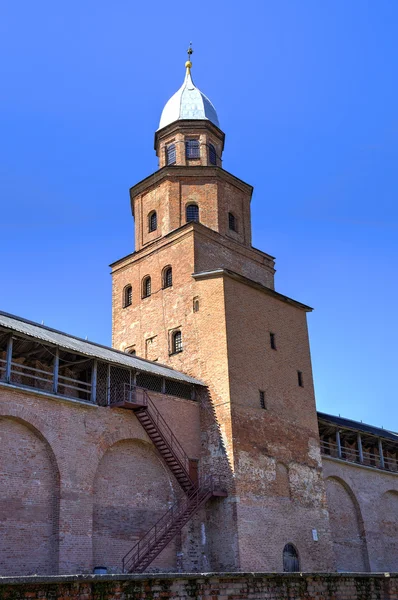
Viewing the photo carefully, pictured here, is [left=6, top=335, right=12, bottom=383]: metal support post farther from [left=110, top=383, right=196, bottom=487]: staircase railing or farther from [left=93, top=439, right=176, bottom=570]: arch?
[left=93, top=439, right=176, bottom=570]: arch

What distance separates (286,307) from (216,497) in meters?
9.10

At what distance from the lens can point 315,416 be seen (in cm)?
2748

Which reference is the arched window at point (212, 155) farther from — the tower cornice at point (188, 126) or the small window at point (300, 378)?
the small window at point (300, 378)

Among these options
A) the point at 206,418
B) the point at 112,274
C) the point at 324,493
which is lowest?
the point at 324,493

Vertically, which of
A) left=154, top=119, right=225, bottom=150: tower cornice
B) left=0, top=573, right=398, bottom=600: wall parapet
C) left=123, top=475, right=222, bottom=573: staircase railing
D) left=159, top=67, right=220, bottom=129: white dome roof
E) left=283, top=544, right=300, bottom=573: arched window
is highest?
left=159, top=67, right=220, bottom=129: white dome roof

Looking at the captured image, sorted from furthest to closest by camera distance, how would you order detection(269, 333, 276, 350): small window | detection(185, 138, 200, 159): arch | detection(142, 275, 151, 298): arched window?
1. detection(185, 138, 200, 159): arch
2. detection(142, 275, 151, 298): arched window
3. detection(269, 333, 276, 350): small window

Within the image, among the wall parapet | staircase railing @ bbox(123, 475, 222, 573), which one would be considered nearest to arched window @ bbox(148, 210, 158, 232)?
staircase railing @ bbox(123, 475, 222, 573)

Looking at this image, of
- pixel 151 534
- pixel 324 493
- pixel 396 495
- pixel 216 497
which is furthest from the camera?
pixel 396 495

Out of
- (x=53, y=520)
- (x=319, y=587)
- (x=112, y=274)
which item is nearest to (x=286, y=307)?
(x=112, y=274)

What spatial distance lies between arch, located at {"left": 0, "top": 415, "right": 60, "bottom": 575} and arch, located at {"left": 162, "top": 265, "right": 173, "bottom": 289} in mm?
11128

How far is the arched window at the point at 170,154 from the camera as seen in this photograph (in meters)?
31.8

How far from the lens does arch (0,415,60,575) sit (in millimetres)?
17422

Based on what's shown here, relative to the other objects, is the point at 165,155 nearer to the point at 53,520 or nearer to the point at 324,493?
the point at 324,493

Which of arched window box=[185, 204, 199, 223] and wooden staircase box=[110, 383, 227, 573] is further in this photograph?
arched window box=[185, 204, 199, 223]
